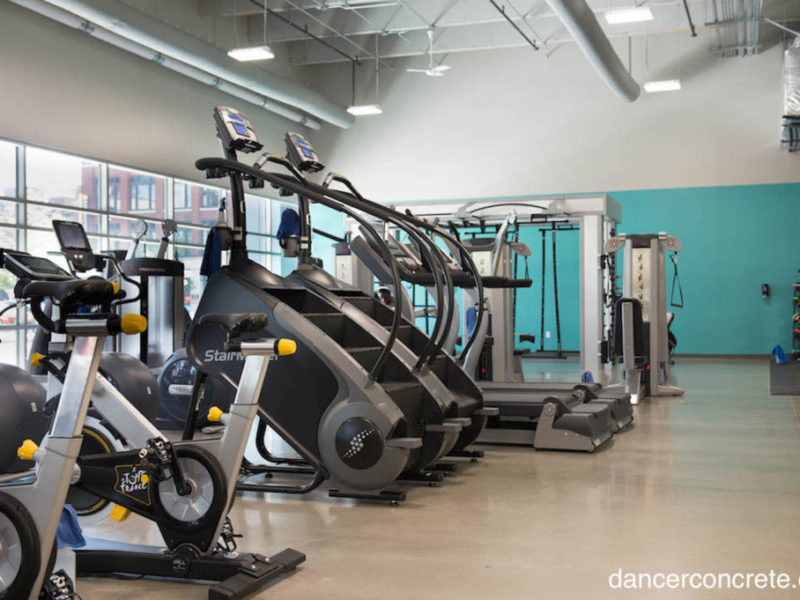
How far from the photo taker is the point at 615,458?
213 inches

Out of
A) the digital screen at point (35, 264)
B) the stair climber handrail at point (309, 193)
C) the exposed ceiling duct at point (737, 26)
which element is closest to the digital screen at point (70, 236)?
the digital screen at point (35, 264)

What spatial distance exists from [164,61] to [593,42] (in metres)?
5.94

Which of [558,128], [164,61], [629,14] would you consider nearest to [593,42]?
[629,14]

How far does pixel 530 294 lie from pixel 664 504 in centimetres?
1121

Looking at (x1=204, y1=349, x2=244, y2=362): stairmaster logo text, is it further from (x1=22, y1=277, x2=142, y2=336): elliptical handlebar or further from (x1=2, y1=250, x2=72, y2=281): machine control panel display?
(x1=22, y1=277, x2=142, y2=336): elliptical handlebar

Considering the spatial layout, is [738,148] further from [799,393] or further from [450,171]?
[799,393]

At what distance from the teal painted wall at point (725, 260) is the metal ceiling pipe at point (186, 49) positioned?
4.81 meters

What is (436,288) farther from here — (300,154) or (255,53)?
(255,53)

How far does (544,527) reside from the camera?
380cm

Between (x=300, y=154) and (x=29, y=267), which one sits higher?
(x=300, y=154)

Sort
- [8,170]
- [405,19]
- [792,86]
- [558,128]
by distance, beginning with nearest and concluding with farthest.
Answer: [8,170]
[792,86]
[405,19]
[558,128]

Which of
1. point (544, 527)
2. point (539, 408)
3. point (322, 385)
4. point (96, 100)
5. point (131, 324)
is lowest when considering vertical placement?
point (544, 527)

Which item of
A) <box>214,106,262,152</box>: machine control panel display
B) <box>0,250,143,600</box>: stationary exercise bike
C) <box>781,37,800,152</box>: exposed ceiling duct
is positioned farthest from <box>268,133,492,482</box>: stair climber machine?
<box>781,37,800,152</box>: exposed ceiling duct

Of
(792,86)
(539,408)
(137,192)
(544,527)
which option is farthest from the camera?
(137,192)
